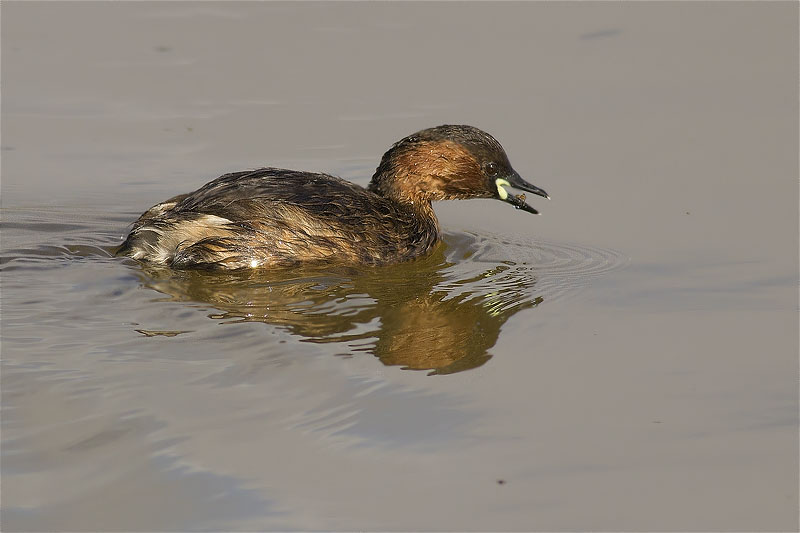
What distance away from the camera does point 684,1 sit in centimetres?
1202

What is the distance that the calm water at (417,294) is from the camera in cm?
469

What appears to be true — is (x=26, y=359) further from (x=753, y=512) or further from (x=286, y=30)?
(x=286, y=30)

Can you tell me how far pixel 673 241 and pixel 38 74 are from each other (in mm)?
5749

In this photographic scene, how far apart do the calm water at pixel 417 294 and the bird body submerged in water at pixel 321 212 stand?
0.62ft

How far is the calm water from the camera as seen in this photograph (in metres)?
4.69

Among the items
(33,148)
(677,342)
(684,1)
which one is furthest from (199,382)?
(684,1)

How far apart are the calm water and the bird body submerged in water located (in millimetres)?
189

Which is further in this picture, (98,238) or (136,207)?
(136,207)

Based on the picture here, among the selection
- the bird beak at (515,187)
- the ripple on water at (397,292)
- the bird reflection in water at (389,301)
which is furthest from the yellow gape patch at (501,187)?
the bird reflection in water at (389,301)

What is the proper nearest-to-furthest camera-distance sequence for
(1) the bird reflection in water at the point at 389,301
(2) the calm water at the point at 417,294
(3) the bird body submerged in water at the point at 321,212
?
(2) the calm water at the point at 417,294 → (1) the bird reflection in water at the point at 389,301 → (3) the bird body submerged in water at the point at 321,212

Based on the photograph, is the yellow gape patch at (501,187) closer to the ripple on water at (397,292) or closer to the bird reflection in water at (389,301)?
the ripple on water at (397,292)

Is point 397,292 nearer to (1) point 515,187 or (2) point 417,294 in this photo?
(2) point 417,294

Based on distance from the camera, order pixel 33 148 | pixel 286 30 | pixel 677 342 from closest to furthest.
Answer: pixel 677 342, pixel 33 148, pixel 286 30

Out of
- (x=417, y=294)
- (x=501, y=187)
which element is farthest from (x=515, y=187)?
(x=417, y=294)
